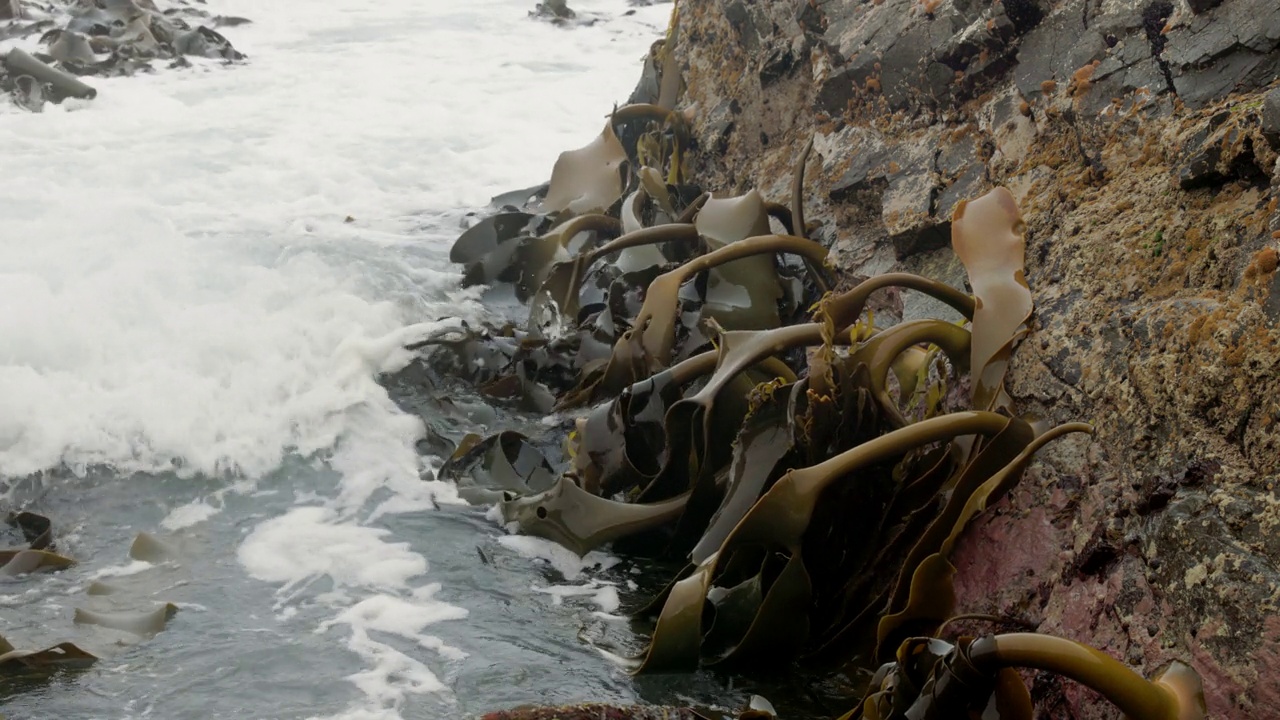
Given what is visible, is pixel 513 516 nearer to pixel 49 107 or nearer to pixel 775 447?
pixel 775 447

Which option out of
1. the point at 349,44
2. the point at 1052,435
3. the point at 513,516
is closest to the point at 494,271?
the point at 513,516

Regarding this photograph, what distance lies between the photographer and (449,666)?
2172 millimetres

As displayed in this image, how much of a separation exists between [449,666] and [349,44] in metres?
8.91

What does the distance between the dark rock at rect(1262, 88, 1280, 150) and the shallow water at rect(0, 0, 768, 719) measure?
4.63 ft

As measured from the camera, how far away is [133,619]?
7.72ft

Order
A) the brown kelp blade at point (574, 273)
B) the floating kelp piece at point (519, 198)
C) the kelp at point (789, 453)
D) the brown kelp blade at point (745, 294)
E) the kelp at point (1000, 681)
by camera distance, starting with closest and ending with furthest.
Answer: the kelp at point (1000, 681)
the kelp at point (789, 453)
the brown kelp blade at point (745, 294)
the brown kelp blade at point (574, 273)
the floating kelp piece at point (519, 198)

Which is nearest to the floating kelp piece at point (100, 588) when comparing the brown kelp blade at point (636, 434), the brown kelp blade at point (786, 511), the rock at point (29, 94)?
the brown kelp blade at point (636, 434)

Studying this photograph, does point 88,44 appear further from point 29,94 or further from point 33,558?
point 33,558

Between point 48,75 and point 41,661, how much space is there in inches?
261

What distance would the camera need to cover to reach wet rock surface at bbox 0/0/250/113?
756 cm

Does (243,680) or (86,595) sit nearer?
(243,680)

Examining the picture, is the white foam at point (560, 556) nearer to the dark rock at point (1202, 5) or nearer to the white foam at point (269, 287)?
the white foam at point (269, 287)

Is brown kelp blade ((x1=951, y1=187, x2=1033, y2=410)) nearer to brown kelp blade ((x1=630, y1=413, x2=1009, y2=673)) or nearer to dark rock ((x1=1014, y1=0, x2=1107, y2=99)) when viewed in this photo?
brown kelp blade ((x1=630, y1=413, x2=1009, y2=673))

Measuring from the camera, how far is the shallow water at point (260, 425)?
2.17 m
